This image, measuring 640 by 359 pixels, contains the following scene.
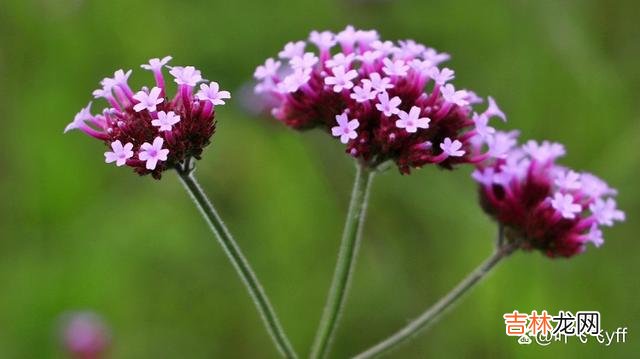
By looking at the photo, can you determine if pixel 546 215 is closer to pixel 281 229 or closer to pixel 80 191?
pixel 281 229

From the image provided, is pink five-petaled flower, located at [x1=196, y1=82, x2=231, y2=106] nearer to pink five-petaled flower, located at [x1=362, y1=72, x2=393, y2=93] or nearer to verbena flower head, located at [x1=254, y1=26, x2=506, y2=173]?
verbena flower head, located at [x1=254, y1=26, x2=506, y2=173]

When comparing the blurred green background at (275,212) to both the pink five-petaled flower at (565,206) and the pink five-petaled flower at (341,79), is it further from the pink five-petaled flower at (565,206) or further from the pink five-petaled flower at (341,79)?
the pink five-petaled flower at (341,79)

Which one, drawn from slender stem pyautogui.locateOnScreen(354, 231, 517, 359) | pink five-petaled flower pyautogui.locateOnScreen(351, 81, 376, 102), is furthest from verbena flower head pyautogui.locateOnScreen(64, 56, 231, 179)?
slender stem pyautogui.locateOnScreen(354, 231, 517, 359)

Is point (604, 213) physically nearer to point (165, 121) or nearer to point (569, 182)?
point (569, 182)

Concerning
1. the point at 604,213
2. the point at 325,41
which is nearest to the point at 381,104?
the point at 325,41

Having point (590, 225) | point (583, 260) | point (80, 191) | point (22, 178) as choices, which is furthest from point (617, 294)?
point (22, 178)

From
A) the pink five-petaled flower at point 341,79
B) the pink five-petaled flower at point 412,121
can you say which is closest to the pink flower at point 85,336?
the pink five-petaled flower at point 341,79
